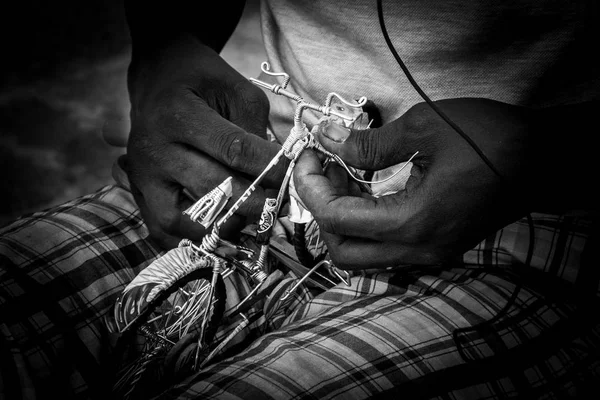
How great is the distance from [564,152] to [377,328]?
1.41 feet

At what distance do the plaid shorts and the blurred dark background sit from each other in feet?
4.72

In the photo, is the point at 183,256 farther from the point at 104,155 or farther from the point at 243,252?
the point at 104,155

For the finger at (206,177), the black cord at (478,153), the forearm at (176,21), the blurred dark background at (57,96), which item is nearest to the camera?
the black cord at (478,153)

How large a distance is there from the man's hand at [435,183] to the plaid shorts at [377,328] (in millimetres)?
125

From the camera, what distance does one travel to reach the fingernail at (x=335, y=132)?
758 millimetres

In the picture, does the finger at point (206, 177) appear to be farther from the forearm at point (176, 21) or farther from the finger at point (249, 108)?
the forearm at point (176, 21)

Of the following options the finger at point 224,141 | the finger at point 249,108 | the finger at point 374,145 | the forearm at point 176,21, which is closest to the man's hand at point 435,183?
the finger at point 374,145

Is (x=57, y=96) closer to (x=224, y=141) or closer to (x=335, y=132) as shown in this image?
(x=224, y=141)

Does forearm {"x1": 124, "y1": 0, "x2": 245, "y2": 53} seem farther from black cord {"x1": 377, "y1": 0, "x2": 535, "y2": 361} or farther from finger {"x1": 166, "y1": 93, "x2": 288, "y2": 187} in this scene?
black cord {"x1": 377, "y1": 0, "x2": 535, "y2": 361}

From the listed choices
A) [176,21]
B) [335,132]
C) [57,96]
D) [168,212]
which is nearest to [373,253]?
[335,132]

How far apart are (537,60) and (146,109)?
2.60 ft

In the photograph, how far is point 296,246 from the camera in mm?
953

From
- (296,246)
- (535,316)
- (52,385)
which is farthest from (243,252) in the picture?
(535,316)

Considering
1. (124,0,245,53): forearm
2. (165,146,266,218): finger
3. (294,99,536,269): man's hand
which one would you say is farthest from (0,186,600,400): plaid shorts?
(124,0,245,53): forearm
